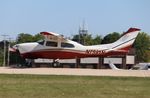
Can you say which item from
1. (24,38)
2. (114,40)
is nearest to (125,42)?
(24,38)

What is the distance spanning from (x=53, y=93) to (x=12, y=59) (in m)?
67.5

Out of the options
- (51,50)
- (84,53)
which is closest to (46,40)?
(51,50)

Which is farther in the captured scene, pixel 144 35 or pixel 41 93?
pixel 144 35

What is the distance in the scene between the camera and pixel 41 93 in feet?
43.1

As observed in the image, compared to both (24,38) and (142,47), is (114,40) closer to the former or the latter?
(142,47)

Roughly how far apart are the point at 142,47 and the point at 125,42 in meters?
88.1

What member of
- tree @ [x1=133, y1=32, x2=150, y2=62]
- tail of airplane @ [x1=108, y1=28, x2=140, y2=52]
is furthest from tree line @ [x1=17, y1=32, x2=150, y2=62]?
tail of airplane @ [x1=108, y1=28, x2=140, y2=52]

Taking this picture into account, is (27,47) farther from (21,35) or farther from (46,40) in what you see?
(21,35)

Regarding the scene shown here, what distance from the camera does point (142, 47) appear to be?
423 ft

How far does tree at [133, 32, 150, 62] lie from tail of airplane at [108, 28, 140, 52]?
73619 mm

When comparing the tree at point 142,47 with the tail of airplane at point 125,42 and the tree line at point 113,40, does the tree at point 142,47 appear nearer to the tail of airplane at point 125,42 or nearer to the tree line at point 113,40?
the tree line at point 113,40

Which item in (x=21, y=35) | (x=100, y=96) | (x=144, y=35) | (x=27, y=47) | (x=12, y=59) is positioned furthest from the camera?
(x=144, y=35)

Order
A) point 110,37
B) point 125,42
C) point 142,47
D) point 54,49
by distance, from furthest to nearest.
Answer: point 142,47
point 110,37
point 125,42
point 54,49

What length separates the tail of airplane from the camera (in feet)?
136
